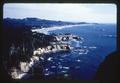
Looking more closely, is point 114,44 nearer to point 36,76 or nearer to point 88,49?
point 88,49

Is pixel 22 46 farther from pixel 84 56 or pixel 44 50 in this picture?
pixel 84 56

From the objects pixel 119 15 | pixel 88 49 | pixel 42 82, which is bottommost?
pixel 42 82

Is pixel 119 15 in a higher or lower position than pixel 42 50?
higher

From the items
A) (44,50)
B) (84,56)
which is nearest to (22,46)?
(44,50)

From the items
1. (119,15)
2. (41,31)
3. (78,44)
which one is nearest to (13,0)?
(41,31)

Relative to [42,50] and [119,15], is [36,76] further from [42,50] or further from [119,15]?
[119,15]

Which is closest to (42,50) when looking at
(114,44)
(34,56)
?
(34,56)
